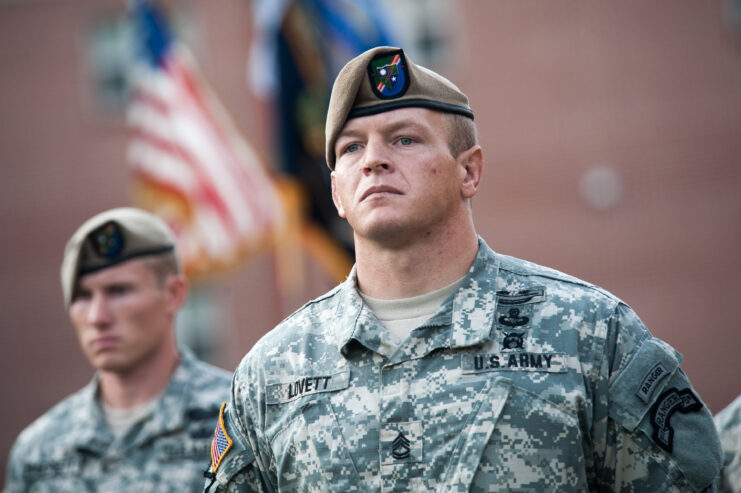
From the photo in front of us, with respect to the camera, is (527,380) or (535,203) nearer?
(527,380)

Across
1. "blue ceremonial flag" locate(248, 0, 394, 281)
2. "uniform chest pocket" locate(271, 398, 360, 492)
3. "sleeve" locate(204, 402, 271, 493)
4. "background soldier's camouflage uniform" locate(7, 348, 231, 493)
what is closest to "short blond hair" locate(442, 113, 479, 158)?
"uniform chest pocket" locate(271, 398, 360, 492)

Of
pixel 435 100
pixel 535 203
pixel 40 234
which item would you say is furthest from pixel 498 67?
pixel 435 100

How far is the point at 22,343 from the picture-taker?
61.5 feet

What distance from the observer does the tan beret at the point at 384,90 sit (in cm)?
318

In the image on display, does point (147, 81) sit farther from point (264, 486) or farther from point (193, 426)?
point (264, 486)

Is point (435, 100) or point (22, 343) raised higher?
point (435, 100)

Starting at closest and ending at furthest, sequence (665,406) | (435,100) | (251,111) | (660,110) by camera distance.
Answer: (665,406), (435,100), (660,110), (251,111)

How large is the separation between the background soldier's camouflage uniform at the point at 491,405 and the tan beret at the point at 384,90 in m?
0.54

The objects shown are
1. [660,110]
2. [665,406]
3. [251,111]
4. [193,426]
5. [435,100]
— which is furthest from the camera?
[251,111]

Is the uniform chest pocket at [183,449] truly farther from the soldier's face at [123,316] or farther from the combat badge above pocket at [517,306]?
the combat badge above pocket at [517,306]

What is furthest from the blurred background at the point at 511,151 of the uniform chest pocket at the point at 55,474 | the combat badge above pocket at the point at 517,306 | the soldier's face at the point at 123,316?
the combat badge above pocket at the point at 517,306

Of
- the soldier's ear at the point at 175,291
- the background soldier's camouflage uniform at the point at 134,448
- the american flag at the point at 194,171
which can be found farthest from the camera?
the american flag at the point at 194,171

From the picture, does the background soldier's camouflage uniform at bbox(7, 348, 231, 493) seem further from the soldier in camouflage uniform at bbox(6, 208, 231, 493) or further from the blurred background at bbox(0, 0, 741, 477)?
the blurred background at bbox(0, 0, 741, 477)

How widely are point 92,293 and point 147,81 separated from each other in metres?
6.46
